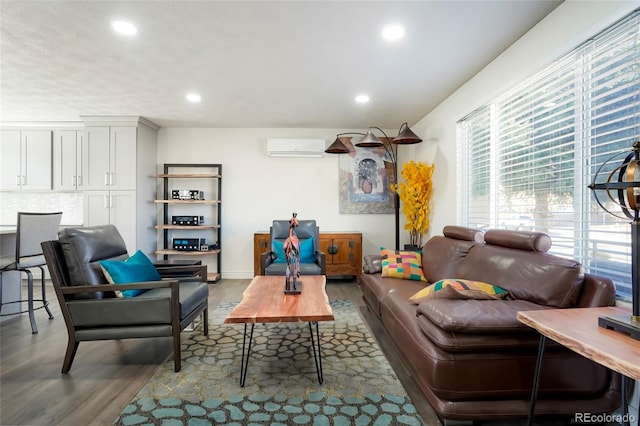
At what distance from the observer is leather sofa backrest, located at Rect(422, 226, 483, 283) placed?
8.89 ft

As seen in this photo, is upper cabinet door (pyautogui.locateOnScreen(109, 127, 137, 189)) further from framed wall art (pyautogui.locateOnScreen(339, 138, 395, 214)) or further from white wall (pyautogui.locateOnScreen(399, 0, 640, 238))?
white wall (pyautogui.locateOnScreen(399, 0, 640, 238))

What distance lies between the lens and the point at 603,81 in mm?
1824

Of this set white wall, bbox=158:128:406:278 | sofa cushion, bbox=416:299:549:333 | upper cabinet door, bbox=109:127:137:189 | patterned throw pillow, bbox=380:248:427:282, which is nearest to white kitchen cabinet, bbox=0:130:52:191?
upper cabinet door, bbox=109:127:137:189

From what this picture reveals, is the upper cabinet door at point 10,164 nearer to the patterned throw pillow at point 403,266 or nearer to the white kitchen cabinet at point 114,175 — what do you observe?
the white kitchen cabinet at point 114,175

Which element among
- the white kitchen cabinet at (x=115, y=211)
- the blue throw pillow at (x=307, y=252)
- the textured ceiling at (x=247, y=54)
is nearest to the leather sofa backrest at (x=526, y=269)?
the textured ceiling at (x=247, y=54)

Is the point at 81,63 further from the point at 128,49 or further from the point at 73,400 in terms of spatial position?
the point at 73,400

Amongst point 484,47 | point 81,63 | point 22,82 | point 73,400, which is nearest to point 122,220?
point 22,82

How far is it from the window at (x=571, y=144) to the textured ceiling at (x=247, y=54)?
1.64 ft

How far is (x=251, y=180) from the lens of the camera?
5.16 metres

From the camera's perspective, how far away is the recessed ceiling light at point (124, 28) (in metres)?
2.25

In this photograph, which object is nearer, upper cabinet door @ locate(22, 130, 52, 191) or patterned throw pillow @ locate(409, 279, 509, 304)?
patterned throw pillow @ locate(409, 279, 509, 304)

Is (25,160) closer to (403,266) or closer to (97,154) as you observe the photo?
(97,154)

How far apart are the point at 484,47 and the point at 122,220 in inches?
194

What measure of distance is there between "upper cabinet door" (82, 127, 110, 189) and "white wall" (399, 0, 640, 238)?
465cm
